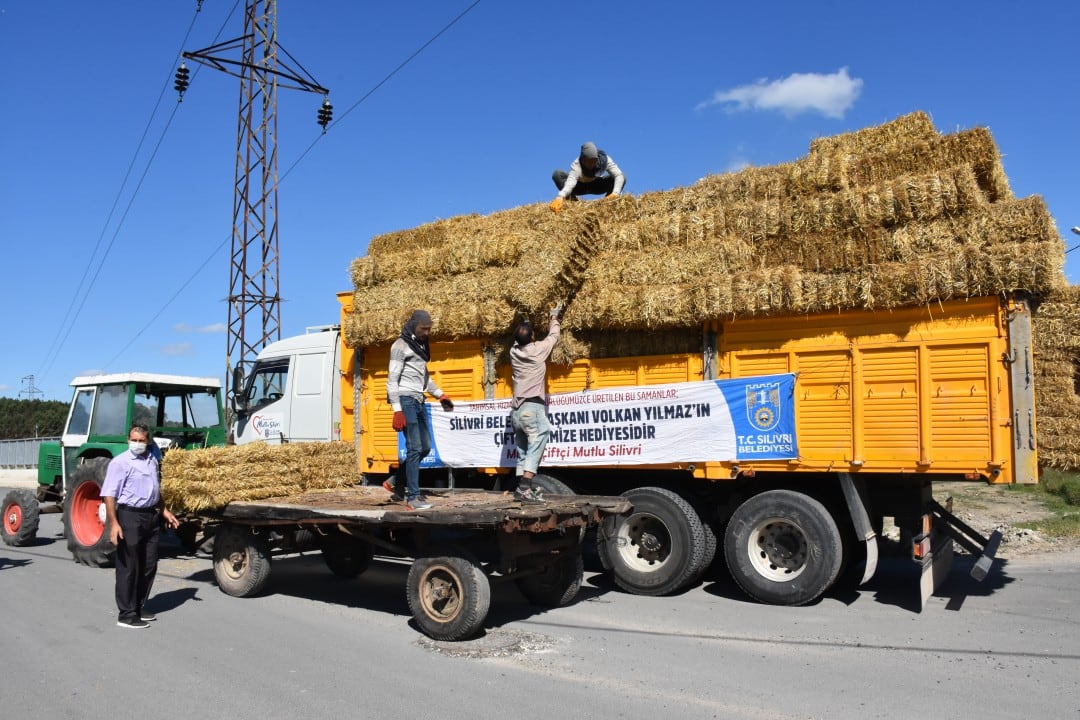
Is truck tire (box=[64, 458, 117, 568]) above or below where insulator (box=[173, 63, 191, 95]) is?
below

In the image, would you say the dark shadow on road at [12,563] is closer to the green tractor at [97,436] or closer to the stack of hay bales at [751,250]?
the green tractor at [97,436]

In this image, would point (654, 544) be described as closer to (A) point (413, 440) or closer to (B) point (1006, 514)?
(A) point (413, 440)

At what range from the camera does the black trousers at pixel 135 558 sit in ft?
24.6

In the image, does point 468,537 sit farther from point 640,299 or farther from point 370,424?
point 370,424

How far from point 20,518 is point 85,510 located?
243 cm

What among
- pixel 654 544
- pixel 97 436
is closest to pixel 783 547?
pixel 654 544

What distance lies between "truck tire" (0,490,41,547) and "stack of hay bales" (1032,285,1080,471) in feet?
45.2

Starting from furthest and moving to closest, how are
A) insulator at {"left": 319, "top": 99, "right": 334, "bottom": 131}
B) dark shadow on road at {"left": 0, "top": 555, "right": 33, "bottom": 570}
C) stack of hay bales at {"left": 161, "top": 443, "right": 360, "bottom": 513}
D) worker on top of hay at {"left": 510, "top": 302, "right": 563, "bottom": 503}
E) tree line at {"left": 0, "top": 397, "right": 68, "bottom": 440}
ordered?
tree line at {"left": 0, "top": 397, "right": 68, "bottom": 440} → insulator at {"left": 319, "top": 99, "right": 334, "bottom": 131} → dark shadow on road at {"left": 0, "top": 555, "right": 33, "bottom": 570} → worker on top of hay at {"left": 510, "top": 302, "right": 563, "bottom": 503} → stack of hay bales at {"left": 161, "top": 443, "right": 360, "bottom": 513}

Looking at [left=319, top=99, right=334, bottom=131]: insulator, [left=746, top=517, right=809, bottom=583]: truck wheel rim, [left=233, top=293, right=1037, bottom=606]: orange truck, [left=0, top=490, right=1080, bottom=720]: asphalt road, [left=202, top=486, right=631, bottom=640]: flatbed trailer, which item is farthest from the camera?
[left=319, top=99, right=334, bottom=131]: insulator

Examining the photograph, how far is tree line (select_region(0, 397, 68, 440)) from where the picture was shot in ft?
203

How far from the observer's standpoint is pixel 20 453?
3981cm

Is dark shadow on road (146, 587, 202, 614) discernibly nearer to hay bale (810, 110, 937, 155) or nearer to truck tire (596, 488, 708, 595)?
truck tire (596, 488, 708, 595)

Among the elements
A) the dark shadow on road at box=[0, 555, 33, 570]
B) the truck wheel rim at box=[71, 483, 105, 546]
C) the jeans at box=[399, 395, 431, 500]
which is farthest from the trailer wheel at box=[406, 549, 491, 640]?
the dark shadow on road at box=[0, 555, 33, 570]

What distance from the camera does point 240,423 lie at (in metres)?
12.9
